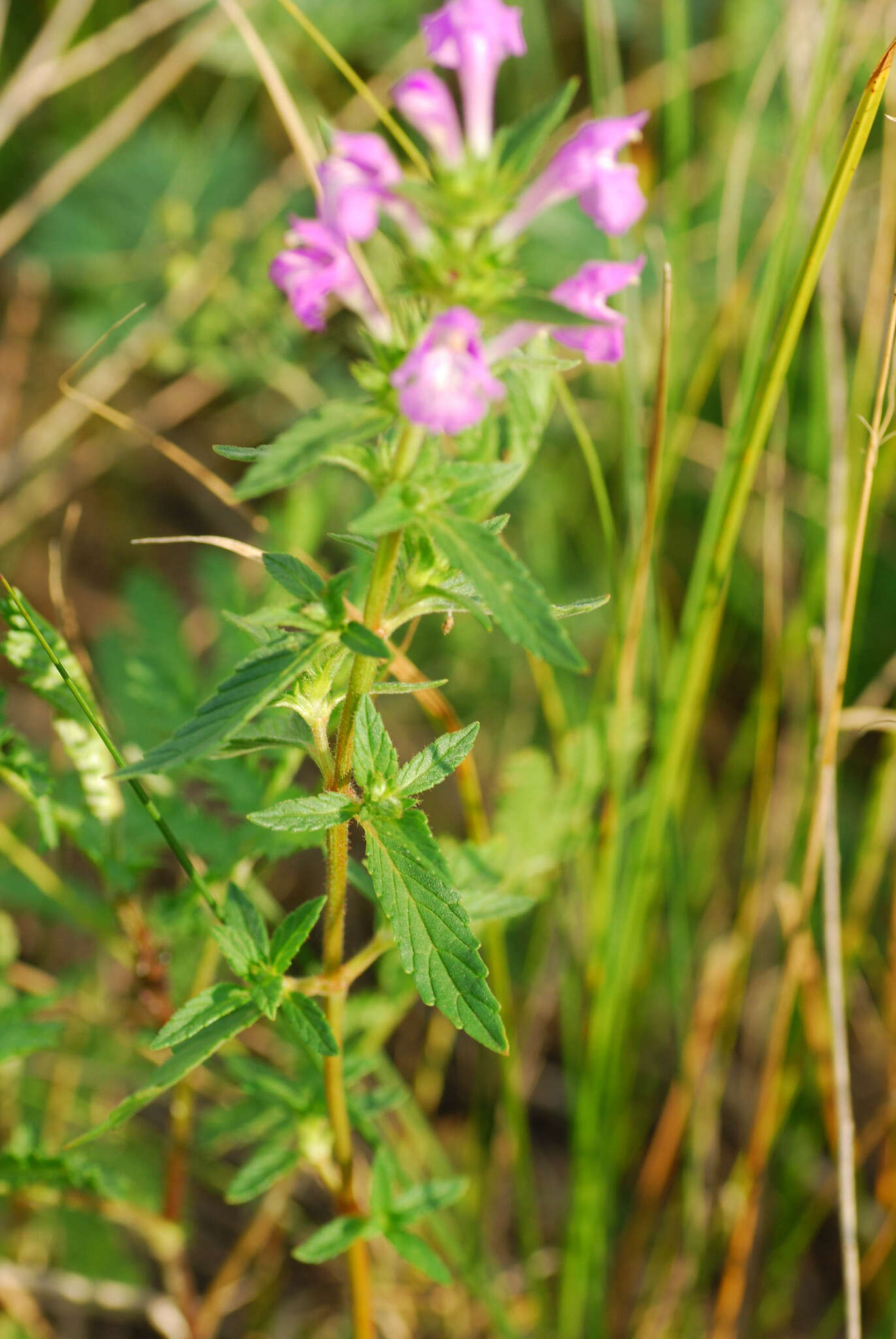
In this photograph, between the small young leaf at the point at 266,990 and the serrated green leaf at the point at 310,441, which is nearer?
the serrated green leaf at the point at 310,441

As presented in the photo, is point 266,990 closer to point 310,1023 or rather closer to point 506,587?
point 310,1023

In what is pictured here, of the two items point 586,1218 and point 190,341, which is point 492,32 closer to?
point 586,1218

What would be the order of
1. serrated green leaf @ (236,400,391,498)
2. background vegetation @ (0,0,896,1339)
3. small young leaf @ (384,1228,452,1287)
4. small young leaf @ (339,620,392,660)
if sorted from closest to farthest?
1. serrated green leaf @ (236,400,391,498)
2. small young leaf @ (339,620,392,660)
3. small young leaf @ (384,1228,452,1287)
4. background vegetation @ (0,0,896,1339)

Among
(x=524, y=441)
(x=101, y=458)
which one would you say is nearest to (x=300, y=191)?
(x=101, y=458)

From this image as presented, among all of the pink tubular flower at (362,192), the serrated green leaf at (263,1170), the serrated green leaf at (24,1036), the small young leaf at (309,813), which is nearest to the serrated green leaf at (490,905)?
the small young leaf at (309,813)

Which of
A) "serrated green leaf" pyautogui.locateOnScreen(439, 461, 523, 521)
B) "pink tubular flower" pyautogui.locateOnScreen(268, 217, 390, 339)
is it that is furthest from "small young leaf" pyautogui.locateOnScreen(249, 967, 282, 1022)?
"pink tubular flower" pyautogui.locateOnScreen(268, 217, 390, 339)

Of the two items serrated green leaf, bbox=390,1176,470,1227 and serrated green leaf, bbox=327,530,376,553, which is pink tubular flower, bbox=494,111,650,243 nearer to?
serrated green leaf, bbox=327,530,376,553

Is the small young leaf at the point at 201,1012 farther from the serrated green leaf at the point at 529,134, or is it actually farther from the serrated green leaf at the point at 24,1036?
the serrated green leaf at the point at 529,134
